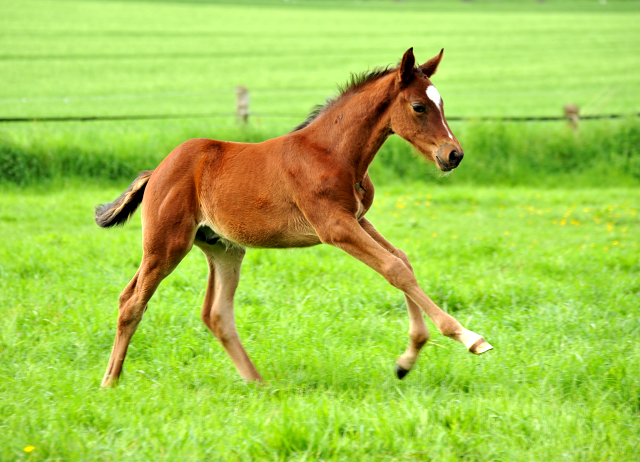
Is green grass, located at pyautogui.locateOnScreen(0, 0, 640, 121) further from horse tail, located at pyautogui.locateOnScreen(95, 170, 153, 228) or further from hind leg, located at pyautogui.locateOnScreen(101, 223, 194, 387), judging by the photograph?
hind leg, located at pyautogui.locateOnScreen(101, 223, 194, 387)

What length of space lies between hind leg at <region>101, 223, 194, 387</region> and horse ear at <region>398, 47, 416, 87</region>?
166 cm

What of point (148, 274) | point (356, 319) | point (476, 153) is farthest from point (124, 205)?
point (476, 153)

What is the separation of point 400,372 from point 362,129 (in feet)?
5.07

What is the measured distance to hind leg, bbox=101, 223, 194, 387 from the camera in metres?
4.23

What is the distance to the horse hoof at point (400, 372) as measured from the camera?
13.3 feet

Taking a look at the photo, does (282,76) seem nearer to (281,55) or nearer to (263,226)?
(281,55)

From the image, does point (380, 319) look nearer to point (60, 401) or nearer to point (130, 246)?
point (60, 401)

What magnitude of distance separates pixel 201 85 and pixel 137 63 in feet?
19.0

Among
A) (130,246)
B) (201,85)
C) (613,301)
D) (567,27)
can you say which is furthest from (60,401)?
(567,27)

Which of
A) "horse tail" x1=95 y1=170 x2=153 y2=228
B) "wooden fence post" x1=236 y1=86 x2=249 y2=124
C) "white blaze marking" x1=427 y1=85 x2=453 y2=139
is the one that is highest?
"white blaze marking" x1=427 y1=85 x2=453 y2=139

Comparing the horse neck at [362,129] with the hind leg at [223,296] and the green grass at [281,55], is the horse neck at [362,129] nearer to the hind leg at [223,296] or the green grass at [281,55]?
the hind leg at [223,296]

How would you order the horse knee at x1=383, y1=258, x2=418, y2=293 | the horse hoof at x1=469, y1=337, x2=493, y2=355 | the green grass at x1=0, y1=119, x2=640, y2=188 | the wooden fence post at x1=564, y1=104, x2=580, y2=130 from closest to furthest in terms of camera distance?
the horse hoof at x1=469, y1=337, x2=493, y2=355, the horse knee at x1=383, y1=258, x2=418, y2=293, the green grass at x1=0, y1=119, x2=640, y2=188, the wooden fence post at x1=564, y1=104, x2=580, y2=130

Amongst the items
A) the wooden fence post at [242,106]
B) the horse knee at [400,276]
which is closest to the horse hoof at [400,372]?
the horse knee at [400,276]

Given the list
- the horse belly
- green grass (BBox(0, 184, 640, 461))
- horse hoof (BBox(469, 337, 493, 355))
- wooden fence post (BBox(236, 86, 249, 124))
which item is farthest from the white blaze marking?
wooden fence post (BBox(236, 86, 249, 124))
